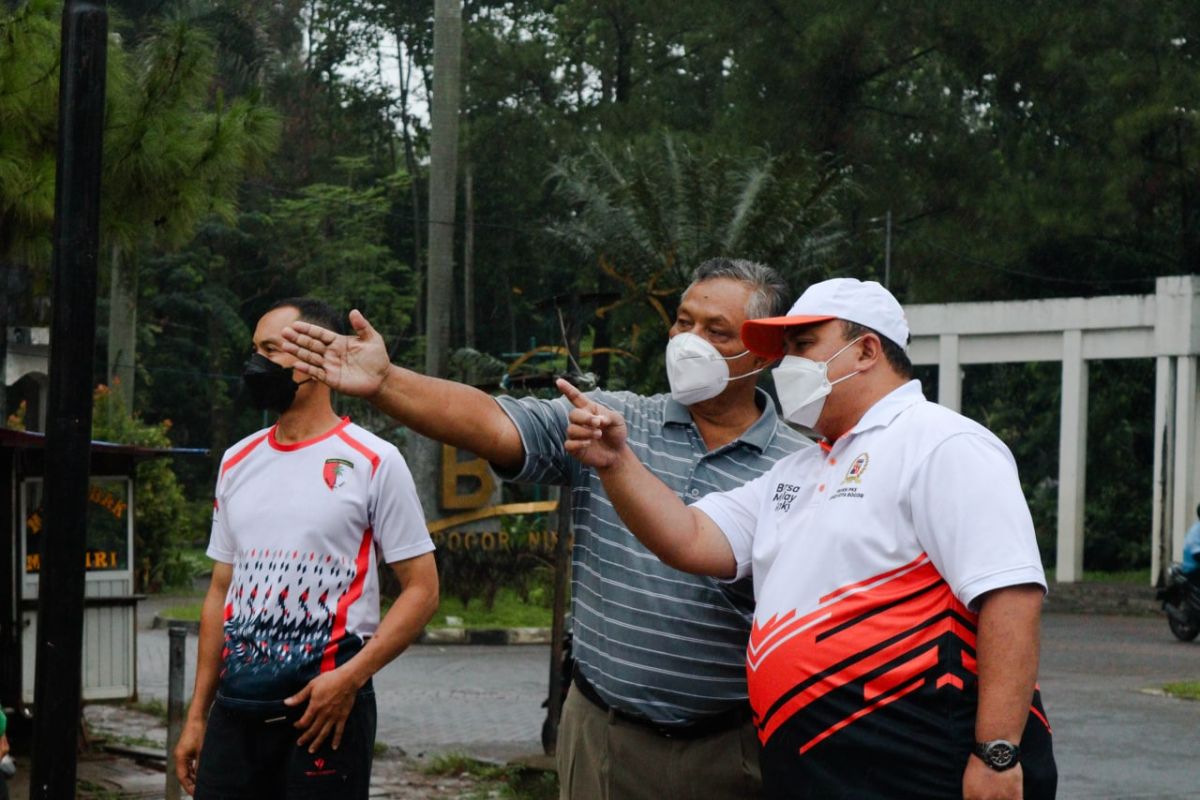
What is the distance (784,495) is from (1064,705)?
1091cm

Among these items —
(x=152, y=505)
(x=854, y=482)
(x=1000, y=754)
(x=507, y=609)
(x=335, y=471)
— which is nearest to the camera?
(x=1000, y=754)

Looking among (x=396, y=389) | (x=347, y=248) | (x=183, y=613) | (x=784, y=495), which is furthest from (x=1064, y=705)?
(x=347, y=248)

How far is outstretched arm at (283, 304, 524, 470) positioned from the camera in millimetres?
3411

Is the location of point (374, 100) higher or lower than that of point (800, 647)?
higher

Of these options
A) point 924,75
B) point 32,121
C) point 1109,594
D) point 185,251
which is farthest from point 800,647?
point 185,251

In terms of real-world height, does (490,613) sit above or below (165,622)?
above

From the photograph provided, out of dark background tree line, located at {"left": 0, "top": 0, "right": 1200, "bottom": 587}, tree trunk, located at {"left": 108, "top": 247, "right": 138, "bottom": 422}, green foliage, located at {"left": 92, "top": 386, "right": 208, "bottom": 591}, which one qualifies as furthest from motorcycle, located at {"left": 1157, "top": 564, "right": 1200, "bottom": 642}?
tree trunk, located at {"left": 108, "top": 247, "right": 138, "bottom": 422}

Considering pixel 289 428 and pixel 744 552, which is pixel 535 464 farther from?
pixel 289 428

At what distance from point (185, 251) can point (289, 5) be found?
24.9 ft

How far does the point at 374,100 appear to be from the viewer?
50.1 metres

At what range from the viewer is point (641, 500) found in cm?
365

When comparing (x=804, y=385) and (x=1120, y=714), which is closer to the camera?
(x=804, y=385)

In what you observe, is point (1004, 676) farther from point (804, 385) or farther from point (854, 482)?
point (804, 385)

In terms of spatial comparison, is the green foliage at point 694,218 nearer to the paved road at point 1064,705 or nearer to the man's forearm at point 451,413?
the paved road at point 1064,705
